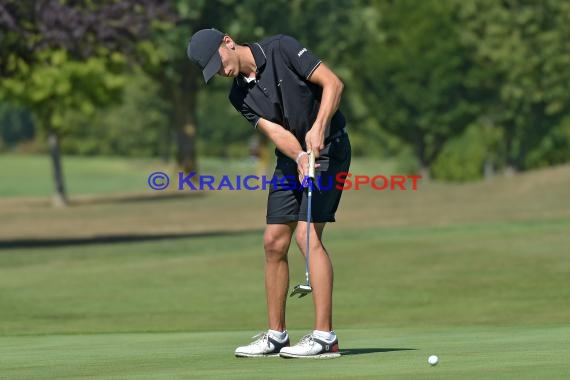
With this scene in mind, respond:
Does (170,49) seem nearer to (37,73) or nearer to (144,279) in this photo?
(37,73)

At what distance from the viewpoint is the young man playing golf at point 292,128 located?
9.49 m

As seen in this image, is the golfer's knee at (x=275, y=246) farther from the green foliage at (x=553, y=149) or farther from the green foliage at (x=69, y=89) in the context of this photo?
the green foliage at (x=553, y=149)

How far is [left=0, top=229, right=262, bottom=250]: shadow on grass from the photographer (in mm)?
34344

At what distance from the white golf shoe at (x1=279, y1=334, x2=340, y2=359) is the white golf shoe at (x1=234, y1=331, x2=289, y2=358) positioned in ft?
0.58

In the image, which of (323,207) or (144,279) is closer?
(323,207)

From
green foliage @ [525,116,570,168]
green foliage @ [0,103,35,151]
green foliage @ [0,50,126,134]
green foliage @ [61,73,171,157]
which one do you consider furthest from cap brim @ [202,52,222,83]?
green foliage @ [0,103,35,151]

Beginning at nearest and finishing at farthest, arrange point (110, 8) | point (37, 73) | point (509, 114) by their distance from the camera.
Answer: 1. point (110, 8)
2. point (37, 73)
3. point (509, 114)

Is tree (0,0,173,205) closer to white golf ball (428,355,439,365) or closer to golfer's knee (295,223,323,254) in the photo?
golfer's knee (295,223,323,254)

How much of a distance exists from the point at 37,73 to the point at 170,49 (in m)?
7.00

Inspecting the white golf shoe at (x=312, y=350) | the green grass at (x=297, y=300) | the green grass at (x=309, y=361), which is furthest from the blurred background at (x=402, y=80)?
the white golf shoe at (x=312, y=350)

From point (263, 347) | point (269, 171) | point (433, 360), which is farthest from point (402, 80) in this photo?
point (433, 360)

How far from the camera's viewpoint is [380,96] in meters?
76.6

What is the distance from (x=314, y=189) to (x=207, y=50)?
108 centimetres

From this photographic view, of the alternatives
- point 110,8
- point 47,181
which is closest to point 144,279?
point 110,8
